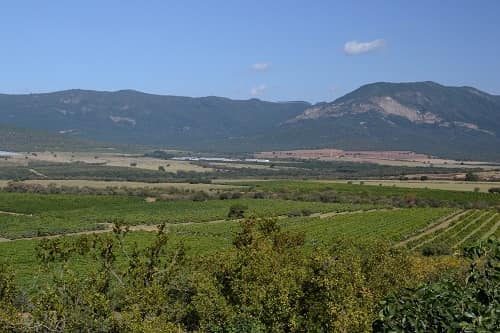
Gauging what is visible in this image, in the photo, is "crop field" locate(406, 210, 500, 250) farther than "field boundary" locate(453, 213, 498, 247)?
No

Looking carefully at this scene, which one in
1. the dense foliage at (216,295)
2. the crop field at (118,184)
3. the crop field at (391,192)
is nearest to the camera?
the dense foliage at (216,295)

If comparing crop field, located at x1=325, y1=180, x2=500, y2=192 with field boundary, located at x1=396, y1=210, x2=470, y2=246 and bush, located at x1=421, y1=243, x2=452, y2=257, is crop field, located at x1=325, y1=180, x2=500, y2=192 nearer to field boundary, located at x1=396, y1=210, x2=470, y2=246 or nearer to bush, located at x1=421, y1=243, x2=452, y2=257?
field boundary, located at x1=396, y1=210, x2=470, y2=246

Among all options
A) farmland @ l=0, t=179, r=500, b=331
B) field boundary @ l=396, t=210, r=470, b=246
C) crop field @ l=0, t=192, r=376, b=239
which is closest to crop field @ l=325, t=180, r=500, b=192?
farmland @ l=0, t=179, r=500, b=331

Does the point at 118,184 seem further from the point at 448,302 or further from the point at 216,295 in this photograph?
the point at 448,302

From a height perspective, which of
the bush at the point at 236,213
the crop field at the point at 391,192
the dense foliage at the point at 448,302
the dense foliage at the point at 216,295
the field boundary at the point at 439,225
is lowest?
the bush at the point at 236,213

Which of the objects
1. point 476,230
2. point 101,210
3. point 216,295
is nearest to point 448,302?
point 216,295

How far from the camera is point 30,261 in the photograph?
53.2m

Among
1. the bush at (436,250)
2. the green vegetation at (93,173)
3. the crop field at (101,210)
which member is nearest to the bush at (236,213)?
the crop field at (101,210)

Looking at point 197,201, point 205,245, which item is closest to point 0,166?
point 197,201

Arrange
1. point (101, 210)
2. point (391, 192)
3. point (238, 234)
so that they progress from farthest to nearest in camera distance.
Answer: point (391, 192)
point (101, 210)
point (238, 234)

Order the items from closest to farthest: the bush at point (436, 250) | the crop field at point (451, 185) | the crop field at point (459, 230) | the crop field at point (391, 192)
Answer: the bush at point (436, 250), the crop field at point (459, 230), the crop field at point (391, 192), the crop field at point (451, 185)

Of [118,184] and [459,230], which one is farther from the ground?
[459,230]

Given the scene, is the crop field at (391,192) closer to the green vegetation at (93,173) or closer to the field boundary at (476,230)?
the field boundary at (476,230)

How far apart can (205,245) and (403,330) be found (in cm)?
5199
